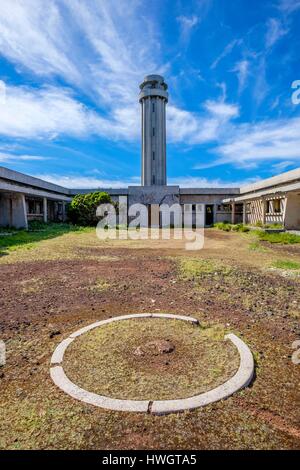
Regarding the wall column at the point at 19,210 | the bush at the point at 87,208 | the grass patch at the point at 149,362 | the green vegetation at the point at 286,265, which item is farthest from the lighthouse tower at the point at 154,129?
the grass patch at the point at 149,362

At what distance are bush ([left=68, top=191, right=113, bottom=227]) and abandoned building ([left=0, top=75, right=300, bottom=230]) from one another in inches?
75.9

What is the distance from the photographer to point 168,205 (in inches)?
1145

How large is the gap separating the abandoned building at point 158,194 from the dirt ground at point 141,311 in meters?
9.87

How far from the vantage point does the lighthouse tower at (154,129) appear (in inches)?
1384

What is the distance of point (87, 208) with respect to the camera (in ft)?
76.9

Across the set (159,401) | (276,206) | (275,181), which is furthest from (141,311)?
(275,181)

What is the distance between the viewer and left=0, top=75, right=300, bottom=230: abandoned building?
A: 57.3 ft

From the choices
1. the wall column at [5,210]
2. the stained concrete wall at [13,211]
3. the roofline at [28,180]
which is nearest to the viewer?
the stained concrete wall at [13,211]

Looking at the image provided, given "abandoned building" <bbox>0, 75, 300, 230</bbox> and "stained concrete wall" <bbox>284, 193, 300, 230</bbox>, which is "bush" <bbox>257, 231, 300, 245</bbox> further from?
"abandoned building" <bbox>0, 75, 300, 230</bbox>

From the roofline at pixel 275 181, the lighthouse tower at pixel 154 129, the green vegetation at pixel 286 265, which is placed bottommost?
the green vegetation at pixel 286 265

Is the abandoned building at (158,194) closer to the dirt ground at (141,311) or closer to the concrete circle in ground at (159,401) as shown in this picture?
the dirt ground at (141,311)

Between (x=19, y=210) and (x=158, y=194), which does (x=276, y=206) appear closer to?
(x=158, y=194)

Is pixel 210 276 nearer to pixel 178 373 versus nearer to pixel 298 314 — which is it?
pixel 298 314
